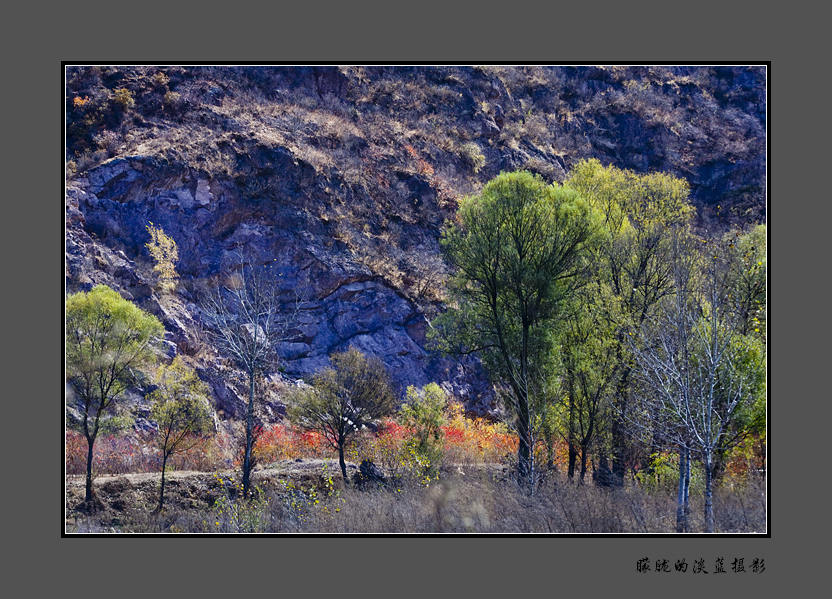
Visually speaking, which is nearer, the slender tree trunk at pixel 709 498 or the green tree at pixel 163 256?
the slender tree trunk at pixel 709 498

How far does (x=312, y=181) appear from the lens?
1441 inches

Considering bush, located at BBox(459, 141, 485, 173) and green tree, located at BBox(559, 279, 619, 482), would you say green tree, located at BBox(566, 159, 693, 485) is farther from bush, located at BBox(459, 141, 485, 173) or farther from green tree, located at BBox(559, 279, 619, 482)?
bush, located at BBox(459, 141, 485, 173)

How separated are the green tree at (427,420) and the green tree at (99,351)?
9796mm

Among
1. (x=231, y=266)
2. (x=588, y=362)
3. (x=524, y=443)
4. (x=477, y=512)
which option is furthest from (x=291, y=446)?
(x=477, y=512)

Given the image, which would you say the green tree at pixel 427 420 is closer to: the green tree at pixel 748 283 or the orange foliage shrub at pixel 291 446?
the orange foliage shrub at pixel 291 446

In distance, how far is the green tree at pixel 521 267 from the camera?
763 inches

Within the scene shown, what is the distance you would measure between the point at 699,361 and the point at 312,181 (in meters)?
27.3

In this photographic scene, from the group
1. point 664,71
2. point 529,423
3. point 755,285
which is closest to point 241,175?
point 529,423

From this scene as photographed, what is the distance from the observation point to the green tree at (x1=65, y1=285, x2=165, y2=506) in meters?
20.8

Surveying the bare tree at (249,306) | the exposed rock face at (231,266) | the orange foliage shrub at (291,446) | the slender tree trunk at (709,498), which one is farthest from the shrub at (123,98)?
the slender tree trunk at (709,498)

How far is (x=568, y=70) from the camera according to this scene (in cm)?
5478

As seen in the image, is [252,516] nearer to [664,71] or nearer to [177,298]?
[177,298]

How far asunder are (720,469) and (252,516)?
1126cm

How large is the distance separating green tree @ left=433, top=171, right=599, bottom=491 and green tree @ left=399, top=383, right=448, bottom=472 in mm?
4822
